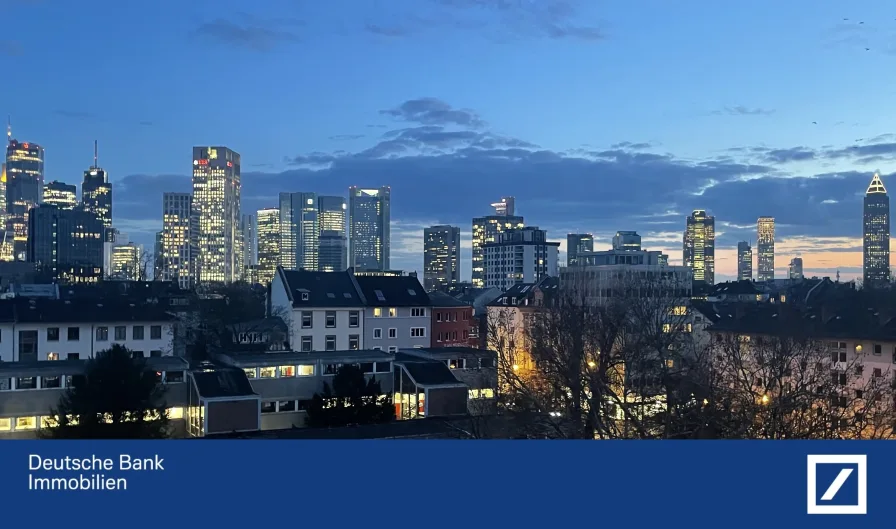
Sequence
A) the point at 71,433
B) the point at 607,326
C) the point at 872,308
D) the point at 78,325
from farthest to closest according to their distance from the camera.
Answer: the point at 872,308 → the point at 78,325 → the point at 71,433 → the point at 607,326

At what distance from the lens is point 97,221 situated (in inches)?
4178

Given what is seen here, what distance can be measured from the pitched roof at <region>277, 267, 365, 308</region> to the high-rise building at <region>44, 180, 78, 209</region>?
12699 cm

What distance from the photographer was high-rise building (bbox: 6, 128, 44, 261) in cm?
13725

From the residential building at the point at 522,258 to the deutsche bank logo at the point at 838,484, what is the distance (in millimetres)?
96451

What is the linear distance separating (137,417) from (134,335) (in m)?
10.5

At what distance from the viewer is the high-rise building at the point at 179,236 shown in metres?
130

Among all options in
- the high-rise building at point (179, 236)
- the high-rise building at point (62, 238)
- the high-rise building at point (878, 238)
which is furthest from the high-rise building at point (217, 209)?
the high-rise building at point (878, 238)

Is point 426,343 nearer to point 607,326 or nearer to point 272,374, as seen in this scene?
point 272,374

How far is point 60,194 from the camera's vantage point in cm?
14250

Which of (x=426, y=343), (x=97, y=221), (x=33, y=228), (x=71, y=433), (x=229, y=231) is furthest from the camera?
(x=229, y=231)

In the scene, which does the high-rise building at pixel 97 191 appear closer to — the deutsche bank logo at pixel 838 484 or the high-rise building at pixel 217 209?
the high-rise building at pixel 217 209

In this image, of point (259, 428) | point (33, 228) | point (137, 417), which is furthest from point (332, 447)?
point (33, 228)

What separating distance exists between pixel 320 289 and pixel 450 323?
252 inches

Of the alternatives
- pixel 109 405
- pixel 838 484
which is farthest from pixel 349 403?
pixel 838 484
